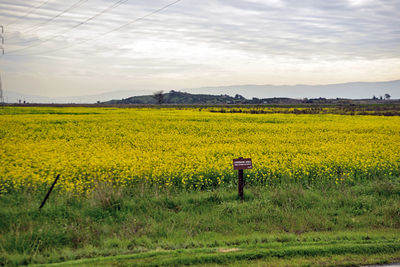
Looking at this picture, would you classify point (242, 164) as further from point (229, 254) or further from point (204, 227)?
point (229, 254)

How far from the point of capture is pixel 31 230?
6703mm

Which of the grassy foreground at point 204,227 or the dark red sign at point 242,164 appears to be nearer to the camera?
the grassy foreground at point 204,227

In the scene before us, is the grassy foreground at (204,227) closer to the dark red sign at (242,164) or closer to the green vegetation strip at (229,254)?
the green vegetation strip at (229,254)

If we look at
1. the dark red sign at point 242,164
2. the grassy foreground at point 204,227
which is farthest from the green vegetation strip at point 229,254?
the dark red sign at point 242,164

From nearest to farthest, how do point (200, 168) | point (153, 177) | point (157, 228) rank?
point (157, 228) → point (153, 177) → point (200, 168)

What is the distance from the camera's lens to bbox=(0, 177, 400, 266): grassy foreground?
5934mm

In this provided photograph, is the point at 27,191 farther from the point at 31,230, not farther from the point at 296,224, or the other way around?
the point at 296,224

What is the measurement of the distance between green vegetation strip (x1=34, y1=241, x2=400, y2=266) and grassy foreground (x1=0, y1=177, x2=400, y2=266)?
0.02 m

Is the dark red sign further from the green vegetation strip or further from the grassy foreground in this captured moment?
the green vegetation strip

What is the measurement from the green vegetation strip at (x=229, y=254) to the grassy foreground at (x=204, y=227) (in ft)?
0.06

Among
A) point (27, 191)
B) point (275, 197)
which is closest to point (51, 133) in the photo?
point (27, 191)

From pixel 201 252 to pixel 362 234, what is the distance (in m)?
3.71

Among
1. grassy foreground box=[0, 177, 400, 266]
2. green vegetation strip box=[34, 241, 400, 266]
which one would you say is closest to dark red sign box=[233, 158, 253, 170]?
grassy foreground box=[0, 177, 400, 266]

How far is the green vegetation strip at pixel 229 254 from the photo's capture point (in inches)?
224
